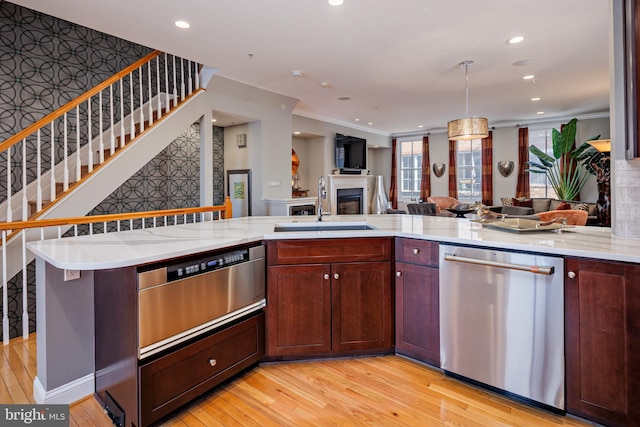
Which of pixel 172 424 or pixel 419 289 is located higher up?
pixel 419 289

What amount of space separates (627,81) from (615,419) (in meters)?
1.63

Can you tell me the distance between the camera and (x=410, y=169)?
10.5 m

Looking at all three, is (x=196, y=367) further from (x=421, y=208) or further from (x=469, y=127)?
(x=421, y=208)

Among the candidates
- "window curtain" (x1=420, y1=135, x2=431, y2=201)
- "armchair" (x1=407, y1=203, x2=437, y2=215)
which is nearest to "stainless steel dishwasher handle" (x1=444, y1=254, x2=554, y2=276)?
"armchair" (x1=407, y1=203, x2=437, y2=215)

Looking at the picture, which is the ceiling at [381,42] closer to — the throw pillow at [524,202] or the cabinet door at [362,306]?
the cabinet door at [362,306]

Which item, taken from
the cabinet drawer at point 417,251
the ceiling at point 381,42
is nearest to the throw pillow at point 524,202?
the ceiling at point 381,42

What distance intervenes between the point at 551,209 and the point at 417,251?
605 centimetres

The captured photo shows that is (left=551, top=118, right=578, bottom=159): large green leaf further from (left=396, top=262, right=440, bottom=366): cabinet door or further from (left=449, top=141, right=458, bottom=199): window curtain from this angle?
(left=396, top=262, right=440, bottom=366): cabinet door

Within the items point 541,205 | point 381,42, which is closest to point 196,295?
point 381,42

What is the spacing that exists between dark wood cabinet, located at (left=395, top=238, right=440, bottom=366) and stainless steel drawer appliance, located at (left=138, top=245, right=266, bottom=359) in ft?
2.99

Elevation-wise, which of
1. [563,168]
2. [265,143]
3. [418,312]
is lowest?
[418,312]

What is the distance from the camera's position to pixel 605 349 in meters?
1.64

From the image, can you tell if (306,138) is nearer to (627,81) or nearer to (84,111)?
(84,111)

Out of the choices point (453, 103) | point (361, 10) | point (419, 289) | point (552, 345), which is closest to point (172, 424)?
point (419, 289)
